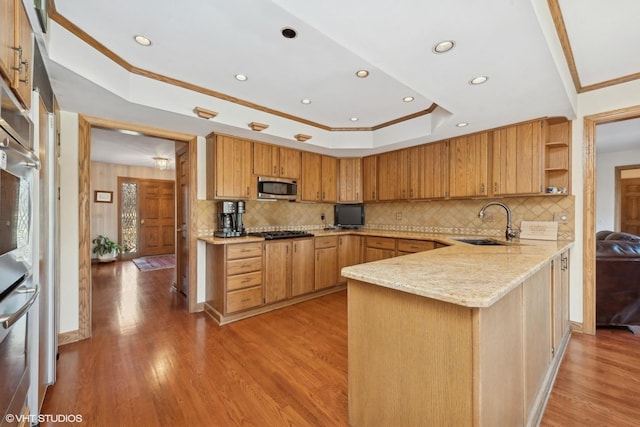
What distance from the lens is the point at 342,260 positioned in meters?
4.18

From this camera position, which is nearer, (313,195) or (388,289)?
(388,289)

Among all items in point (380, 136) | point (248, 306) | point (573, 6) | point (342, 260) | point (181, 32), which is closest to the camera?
point (573, 6)

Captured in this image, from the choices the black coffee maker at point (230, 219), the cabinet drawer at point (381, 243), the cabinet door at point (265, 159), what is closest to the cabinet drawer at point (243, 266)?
the black coffee maker at point (230, 219)

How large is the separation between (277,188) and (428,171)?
2.12m

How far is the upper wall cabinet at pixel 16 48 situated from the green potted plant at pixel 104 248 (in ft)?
19.8

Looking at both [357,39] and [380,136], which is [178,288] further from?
[357,39]

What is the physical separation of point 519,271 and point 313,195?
3.16 metres

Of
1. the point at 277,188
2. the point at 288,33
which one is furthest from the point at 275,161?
the point at 288,33

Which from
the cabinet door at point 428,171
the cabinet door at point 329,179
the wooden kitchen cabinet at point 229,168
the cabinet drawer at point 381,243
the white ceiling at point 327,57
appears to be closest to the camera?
the white ceiling at point 327,57

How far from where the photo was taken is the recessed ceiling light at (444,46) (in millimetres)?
1558

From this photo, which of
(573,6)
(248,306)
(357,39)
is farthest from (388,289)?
(248,306)

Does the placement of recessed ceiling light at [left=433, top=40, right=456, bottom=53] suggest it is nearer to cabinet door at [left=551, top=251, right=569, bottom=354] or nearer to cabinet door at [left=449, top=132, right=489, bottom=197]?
cabinet door at [left=551, top=251, right=569, bottom=354]

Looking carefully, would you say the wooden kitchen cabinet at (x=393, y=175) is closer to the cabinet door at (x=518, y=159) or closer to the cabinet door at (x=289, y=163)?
the cabinet door at (x=518, y=159)

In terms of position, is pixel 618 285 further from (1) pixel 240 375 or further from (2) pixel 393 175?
(1) pixel 240 375
